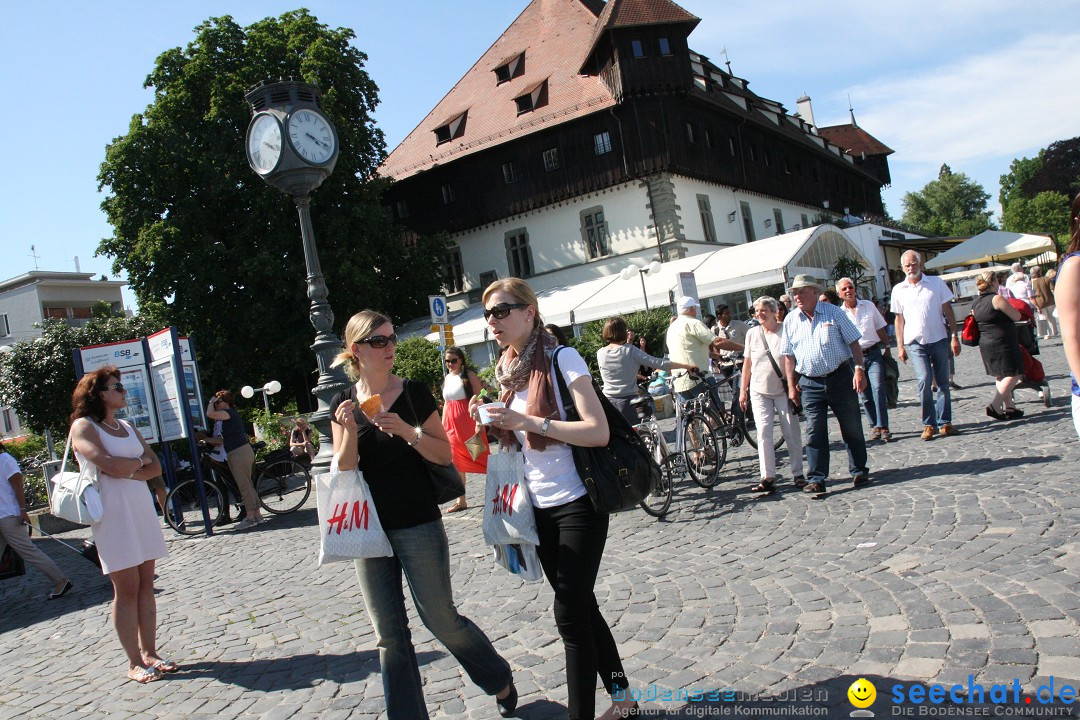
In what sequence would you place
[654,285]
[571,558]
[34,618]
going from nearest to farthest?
[571,558] < [34,618] < [654,285]

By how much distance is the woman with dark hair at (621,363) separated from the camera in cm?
A: 831

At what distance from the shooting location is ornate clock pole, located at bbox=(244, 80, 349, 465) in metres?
9.68

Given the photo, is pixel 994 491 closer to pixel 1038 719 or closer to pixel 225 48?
pixel 1038 719

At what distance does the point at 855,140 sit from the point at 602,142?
4600 cm

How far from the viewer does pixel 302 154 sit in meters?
9.77

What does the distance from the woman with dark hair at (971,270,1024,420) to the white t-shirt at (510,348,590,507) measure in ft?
25.6

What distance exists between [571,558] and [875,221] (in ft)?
185

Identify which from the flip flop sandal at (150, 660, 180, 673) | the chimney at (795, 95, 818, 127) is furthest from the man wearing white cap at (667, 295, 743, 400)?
the chimney at (795, 95, 818, 127)

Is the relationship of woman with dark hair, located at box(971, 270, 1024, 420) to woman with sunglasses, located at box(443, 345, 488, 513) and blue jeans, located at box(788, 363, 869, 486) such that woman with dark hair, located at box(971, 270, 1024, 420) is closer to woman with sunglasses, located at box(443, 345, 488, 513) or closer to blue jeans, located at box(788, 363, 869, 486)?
blue jeans, located at box(788, 363, 869, 486)

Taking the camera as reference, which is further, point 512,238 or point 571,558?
point 512,238

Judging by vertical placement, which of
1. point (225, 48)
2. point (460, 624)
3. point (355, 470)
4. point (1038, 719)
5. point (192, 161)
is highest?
point (225, 48)

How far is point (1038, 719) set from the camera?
10.3 feet

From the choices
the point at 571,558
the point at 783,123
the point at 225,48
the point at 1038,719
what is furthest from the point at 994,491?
the point at 783,123

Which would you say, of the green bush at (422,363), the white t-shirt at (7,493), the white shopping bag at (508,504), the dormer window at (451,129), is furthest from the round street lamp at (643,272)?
the white shopping bag at (508,504)
